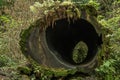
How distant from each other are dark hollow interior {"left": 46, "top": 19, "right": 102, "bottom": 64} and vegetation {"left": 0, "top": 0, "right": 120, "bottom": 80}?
0.40m

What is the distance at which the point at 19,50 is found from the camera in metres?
8.73

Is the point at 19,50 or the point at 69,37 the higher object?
the point at 69,37

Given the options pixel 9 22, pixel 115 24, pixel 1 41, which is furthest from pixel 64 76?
pixel 9 22

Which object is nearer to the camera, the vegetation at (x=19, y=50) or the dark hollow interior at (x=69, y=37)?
the vegetation at (x=19, y=50)

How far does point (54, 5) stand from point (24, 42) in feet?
3.41

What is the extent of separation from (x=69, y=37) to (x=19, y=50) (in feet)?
7.12

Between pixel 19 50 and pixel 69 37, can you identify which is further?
pixel 19 50

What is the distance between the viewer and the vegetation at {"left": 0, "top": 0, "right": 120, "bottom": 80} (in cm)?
599

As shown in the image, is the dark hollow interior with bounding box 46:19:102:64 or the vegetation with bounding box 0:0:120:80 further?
the dark hollow interior with bounding box 46:19:102:64

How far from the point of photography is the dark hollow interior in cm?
650

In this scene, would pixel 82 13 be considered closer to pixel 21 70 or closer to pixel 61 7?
pixel 61 7

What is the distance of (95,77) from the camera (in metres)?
6.00

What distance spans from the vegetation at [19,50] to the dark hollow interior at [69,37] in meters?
→ 0.40

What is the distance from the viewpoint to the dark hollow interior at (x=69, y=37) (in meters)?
6.50
